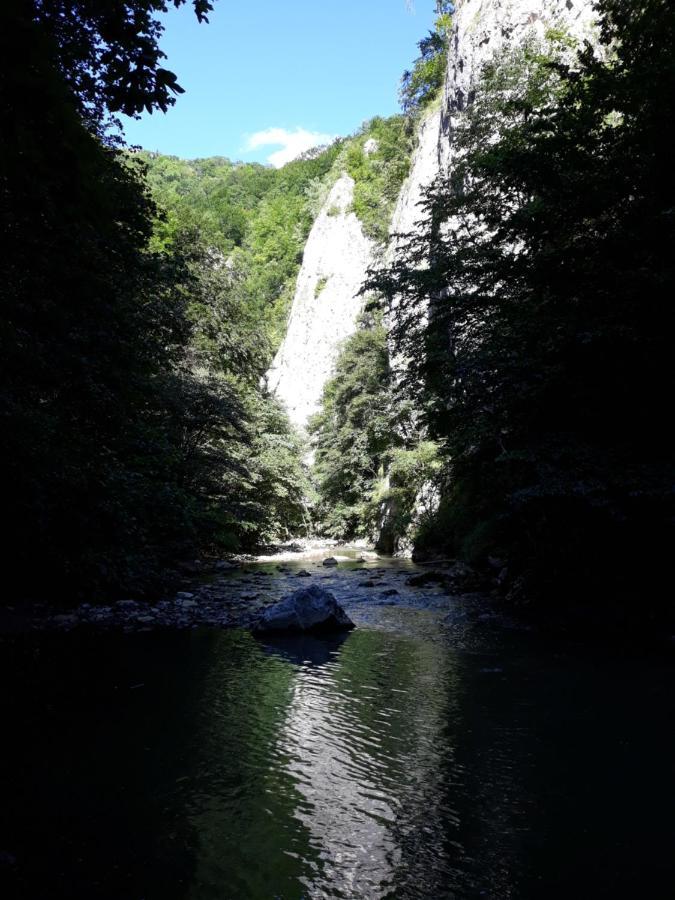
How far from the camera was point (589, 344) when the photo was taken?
9281mm

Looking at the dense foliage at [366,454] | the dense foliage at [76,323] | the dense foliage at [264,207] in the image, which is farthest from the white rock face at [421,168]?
the dense foliage at [76,323]

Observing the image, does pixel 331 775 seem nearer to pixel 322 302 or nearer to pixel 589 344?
pixel 589 344

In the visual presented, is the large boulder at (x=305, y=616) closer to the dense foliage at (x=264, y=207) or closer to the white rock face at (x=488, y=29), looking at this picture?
the white rock face at (x=488, y=29)

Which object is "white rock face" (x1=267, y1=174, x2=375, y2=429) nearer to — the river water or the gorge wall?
the gorge wall

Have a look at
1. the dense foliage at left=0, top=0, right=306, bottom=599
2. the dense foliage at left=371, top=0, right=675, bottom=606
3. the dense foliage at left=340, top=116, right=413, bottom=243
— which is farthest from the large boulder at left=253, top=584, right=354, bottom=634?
the dense foliage at left=340, top=116, right=413, bottom=243

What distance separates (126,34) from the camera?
3.10 m

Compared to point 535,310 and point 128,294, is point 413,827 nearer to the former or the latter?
point 128,294

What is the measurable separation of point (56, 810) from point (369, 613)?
8131 millimetres

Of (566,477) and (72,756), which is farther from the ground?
(566,477)

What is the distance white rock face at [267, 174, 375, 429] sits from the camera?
4791cm

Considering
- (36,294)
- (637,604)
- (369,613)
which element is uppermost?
(36,294)

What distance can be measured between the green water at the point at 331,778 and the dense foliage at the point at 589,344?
3072 mm

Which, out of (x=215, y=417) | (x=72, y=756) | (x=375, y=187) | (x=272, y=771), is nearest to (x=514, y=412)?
(x=272, y=771)

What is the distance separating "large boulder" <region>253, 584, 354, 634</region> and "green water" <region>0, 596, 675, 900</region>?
1757 mm
